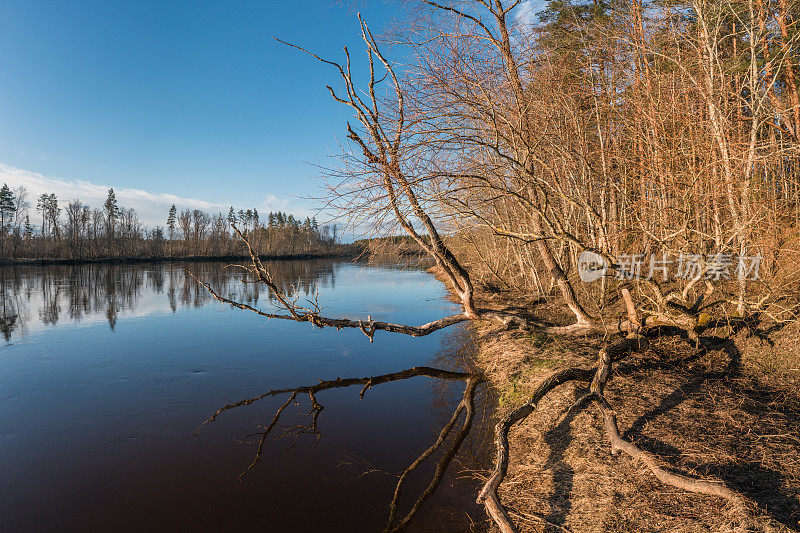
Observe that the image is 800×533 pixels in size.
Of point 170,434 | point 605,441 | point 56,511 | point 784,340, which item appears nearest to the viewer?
point 56,511

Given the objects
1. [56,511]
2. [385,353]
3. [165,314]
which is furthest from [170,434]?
[165,314]

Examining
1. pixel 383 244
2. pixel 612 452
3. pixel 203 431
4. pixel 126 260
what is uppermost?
pixel 383 244

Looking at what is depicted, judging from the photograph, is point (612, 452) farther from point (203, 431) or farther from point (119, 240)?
point (119, 240)

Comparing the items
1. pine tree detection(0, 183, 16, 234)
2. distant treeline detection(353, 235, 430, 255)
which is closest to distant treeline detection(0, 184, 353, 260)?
pine tree detection(0, 183, 16, 234)

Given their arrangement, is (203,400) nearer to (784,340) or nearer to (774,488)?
(774,488)

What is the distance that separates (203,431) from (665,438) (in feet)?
19.5

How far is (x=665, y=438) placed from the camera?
177 inches

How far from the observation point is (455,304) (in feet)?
59.4

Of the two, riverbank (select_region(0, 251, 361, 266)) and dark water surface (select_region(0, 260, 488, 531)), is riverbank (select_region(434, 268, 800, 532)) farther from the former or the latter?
riverbank (select_region(0, 251, 361, 266))

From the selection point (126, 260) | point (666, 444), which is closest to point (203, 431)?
point (666, 444)

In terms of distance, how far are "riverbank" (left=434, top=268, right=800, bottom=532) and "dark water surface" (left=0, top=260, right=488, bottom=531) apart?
0.84 m

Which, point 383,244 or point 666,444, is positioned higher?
point 383,244

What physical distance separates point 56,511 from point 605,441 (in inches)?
226

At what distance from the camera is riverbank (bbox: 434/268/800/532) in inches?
135
